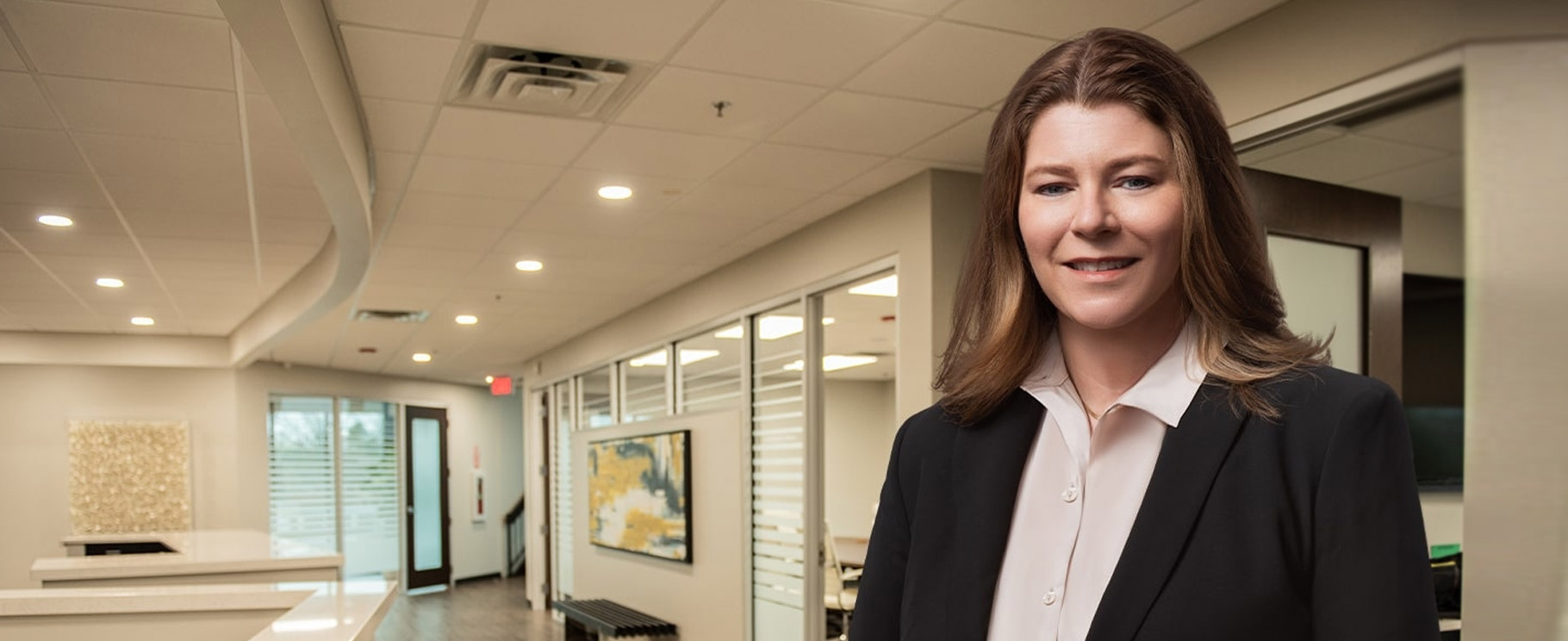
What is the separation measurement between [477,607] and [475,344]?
3.08 meters

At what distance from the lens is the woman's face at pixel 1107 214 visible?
81cm

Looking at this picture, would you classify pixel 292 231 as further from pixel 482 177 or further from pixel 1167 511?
pixel 1167 511

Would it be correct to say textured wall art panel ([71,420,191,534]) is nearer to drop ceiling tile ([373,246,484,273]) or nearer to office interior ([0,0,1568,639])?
office interior ([0,0,1568,639])

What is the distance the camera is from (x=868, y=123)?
4348 millimetres

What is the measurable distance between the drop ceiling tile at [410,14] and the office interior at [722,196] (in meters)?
0.01

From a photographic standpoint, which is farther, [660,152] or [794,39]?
[660,152]

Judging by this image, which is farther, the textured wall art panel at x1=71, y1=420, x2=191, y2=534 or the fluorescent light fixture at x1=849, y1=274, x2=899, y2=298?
the textured wall art panel at x1=71, y1=420, x2=191, y2=534

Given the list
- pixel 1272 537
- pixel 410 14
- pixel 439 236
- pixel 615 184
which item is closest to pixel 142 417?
pixel 439 236

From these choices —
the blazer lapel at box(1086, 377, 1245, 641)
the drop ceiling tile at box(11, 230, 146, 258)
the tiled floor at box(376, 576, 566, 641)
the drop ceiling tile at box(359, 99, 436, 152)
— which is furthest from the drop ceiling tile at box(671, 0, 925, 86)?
the tiled floor at box(376, 576, 566, 641)

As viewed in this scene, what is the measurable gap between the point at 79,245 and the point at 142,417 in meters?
6.04

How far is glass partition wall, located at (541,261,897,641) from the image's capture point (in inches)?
245

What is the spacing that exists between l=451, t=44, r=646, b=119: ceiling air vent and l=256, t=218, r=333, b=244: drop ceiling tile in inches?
100

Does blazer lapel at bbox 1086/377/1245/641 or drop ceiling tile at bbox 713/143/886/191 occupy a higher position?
drop ceiling tile at bbox 713/143/886/191

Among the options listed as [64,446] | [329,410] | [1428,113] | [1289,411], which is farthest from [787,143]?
[329,410]
